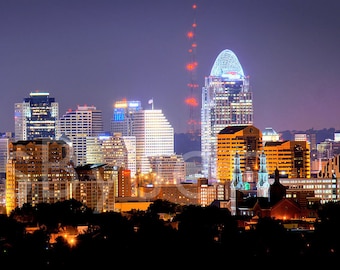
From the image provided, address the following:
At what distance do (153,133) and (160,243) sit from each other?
79.6 metres

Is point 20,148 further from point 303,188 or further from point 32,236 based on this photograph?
point 32,236

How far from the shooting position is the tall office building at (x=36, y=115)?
133 metres

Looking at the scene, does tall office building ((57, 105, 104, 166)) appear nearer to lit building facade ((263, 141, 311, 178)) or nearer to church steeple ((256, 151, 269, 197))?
lit building facade ((263, 141, 311, 178))

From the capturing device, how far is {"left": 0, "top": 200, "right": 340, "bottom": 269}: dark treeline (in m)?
49.7

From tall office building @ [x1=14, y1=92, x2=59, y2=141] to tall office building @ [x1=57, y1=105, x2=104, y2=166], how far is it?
1378 mm

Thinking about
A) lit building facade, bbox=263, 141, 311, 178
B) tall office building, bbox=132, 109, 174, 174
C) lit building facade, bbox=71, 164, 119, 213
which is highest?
tall office building, bbox=132, 109, 174, 174

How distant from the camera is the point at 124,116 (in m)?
138

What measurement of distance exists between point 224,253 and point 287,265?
3048mm

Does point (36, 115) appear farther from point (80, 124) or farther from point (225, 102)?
point (225, 102)

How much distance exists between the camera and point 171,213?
261 feet

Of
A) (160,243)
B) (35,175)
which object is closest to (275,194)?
(35,175)

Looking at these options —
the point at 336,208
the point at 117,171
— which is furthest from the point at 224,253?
the point at 117,171

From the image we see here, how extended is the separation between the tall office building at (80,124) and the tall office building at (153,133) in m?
4.03

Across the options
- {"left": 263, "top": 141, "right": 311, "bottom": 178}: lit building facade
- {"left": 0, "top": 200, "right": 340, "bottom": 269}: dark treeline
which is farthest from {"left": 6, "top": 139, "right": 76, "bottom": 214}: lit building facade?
{"left": 0, "top": 200, "right": 340, "bottom": 269}: dark treeline
